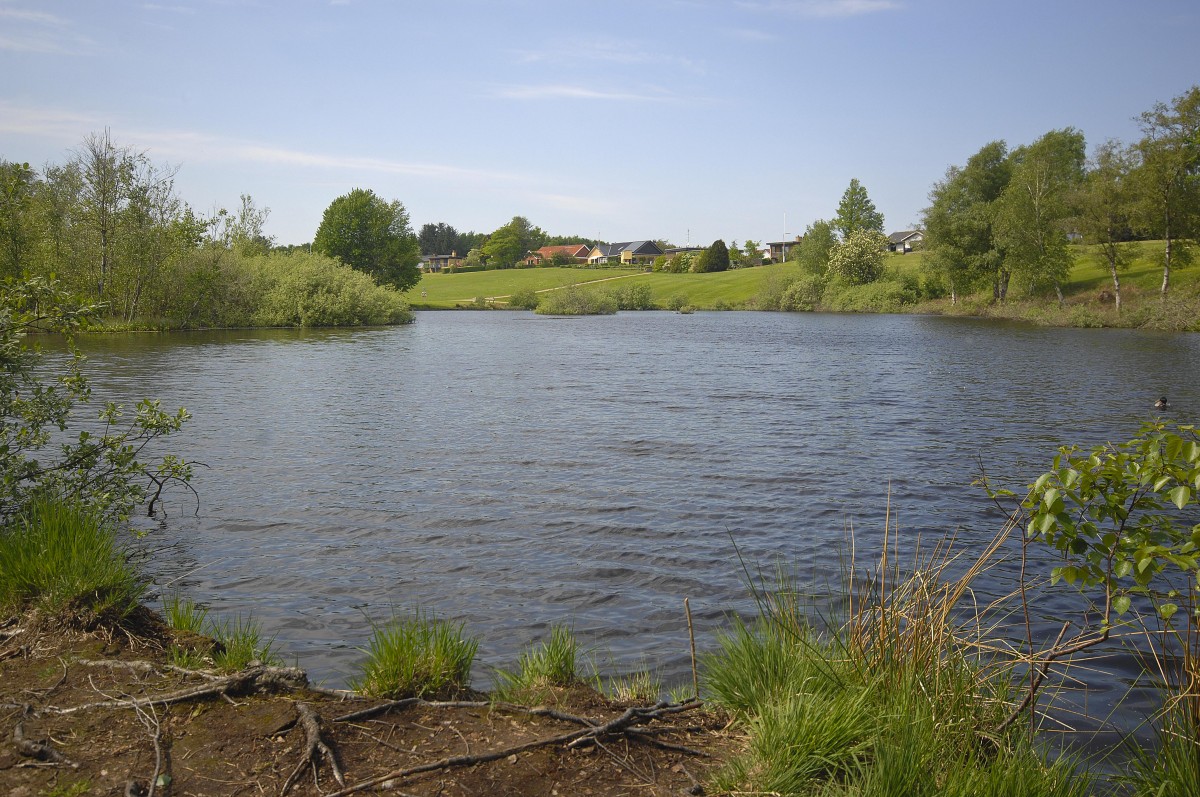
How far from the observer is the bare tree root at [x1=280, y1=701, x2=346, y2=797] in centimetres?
419

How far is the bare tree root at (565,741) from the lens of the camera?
418 cm

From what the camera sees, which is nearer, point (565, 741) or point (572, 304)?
point (565, 741)

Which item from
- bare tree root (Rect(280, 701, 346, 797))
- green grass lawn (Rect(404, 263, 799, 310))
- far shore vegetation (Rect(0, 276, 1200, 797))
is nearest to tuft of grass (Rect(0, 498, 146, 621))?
far shore vegetation (Rect(0, 276, 1200, 797))

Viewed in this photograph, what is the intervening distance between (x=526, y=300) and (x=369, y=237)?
75.3ft

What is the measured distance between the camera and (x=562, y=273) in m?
151

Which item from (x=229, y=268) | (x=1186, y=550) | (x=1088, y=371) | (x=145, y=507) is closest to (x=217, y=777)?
(x=1186, y=550)

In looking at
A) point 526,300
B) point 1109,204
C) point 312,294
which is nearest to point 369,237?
point 526,300

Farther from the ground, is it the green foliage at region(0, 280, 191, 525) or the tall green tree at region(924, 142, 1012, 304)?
the tall green tree at region(924, 142, 1012, 304)

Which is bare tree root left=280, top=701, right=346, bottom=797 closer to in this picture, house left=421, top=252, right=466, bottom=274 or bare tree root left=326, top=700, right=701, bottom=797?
bare tree root left=326, top=700, right=701, bottom=797

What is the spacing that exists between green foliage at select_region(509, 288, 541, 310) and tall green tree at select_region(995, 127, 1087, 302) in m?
61.2

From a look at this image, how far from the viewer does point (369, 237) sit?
101 m

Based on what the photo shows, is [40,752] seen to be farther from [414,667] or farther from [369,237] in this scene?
[369,237]

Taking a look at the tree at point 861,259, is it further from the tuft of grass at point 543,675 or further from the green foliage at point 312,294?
the tuft of grass at point 543,675

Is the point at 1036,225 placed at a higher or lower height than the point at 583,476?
higher
